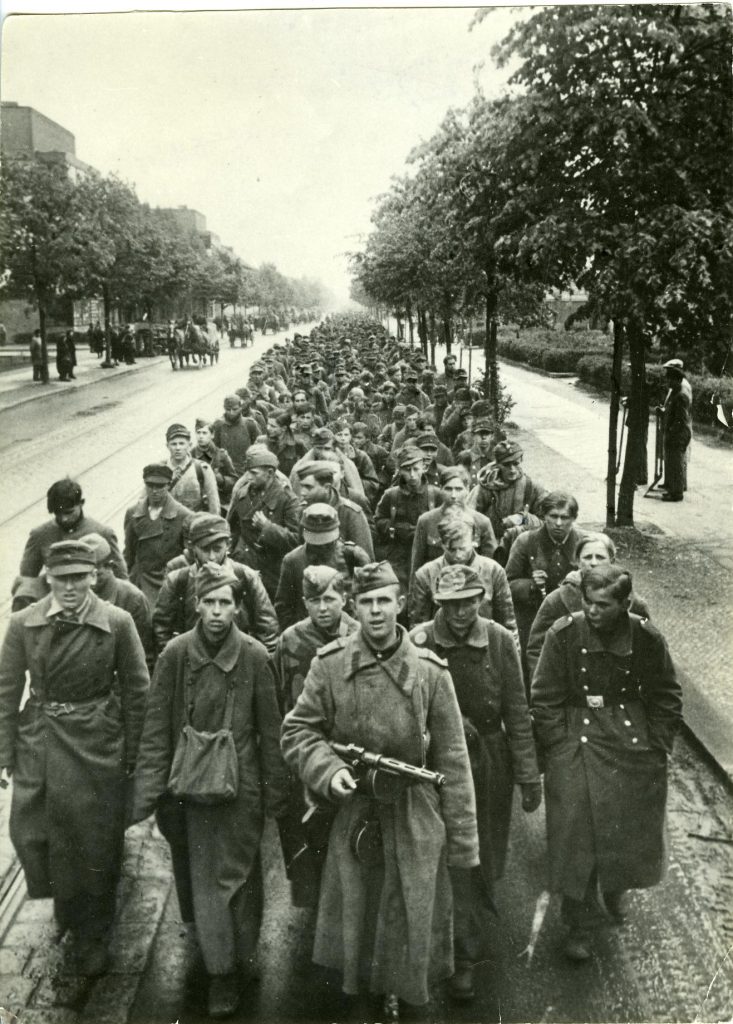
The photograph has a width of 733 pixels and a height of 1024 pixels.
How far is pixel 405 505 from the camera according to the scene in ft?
26.9

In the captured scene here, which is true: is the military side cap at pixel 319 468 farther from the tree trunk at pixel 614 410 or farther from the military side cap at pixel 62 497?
the tree trunk at pixel 614 410

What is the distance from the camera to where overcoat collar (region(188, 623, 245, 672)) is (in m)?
4.51

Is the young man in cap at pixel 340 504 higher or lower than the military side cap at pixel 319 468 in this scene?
lower

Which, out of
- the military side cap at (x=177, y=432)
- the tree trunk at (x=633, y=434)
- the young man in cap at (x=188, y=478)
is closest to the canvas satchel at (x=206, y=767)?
the young man in cap at (x=188, y=478)

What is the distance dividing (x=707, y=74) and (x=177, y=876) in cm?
825

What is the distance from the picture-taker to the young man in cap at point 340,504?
7031mm

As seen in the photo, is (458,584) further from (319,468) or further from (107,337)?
A: (107,337)

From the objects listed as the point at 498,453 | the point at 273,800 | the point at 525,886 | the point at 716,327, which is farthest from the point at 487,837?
the point at 716,327

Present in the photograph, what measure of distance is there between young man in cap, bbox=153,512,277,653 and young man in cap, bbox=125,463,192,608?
1108 mm

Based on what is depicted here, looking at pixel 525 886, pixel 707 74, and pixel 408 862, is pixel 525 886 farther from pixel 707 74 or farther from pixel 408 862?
pixel 707 74

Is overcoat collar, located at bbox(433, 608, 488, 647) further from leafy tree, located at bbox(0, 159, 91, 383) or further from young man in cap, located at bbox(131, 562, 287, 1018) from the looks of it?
leafy tree, located at bbox(0, 159, 91, 383)

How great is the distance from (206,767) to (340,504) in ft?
9.89

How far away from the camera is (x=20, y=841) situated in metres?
4.71

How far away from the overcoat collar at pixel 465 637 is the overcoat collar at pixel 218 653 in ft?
3.10
